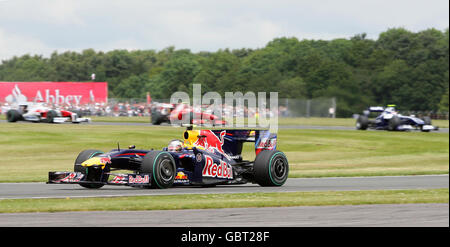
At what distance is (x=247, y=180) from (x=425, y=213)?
5770mm

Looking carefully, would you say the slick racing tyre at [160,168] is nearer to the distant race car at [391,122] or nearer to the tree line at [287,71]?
the tree line at [287,71]

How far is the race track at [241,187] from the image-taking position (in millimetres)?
13633

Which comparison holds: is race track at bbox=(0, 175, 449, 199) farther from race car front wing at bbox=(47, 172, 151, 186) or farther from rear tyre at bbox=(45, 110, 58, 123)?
rear tyre at bbox=(45, 110, 58, 123)

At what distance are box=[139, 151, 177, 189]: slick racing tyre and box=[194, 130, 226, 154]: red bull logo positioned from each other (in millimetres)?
1412

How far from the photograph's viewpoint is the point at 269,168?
15.6 meters

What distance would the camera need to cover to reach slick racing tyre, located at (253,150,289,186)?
51.2 ft

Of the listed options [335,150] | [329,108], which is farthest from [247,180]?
[329,108]

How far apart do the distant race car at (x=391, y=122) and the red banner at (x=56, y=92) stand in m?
18.1

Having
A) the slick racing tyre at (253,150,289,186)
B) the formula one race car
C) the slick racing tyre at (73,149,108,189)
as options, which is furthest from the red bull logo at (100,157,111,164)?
the slick racing tyre at (253,150,289,186)

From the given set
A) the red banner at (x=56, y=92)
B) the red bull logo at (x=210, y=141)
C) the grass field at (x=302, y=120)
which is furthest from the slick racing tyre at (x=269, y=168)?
the grass field at (x=302, y=120)

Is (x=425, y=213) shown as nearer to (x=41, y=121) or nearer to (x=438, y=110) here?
(x=41, y=121)

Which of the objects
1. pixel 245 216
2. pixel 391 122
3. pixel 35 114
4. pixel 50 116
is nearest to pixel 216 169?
pixel 245 216

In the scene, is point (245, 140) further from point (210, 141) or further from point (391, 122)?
point (391, 122)

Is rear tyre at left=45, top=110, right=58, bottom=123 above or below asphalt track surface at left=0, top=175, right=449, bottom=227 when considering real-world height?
above
